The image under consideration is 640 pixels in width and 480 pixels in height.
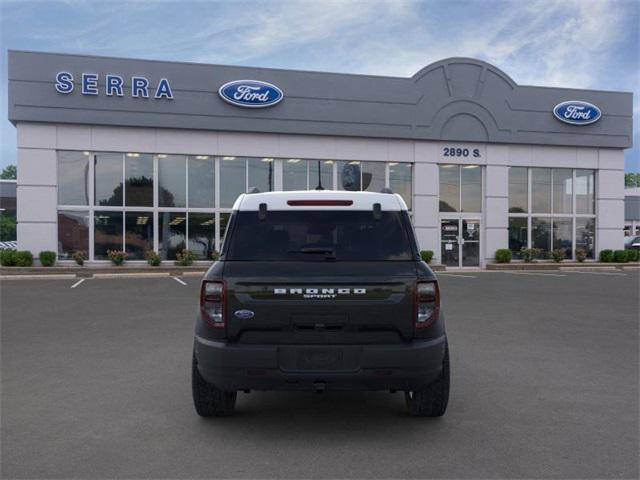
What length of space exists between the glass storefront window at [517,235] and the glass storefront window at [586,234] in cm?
315

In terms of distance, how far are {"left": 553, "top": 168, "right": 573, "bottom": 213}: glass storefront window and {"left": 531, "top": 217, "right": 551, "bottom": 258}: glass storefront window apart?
0.93m

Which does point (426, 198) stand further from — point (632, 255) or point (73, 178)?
point (73, 178)

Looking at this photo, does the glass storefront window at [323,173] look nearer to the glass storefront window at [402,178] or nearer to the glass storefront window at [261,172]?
the glass storefront window at [261,172]

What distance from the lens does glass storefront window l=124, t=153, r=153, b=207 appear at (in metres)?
22.3

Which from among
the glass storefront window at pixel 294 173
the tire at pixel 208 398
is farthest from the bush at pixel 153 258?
the tire at pixel 208 398

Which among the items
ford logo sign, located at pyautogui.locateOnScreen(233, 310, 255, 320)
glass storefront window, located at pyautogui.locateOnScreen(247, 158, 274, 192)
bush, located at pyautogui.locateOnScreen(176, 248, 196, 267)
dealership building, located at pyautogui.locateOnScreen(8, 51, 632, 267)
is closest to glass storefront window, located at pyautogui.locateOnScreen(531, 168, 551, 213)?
dealership building, located at pyautogui.locateOnScreen(8, 51, 632, 267)

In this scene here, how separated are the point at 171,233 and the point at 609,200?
70.8ft

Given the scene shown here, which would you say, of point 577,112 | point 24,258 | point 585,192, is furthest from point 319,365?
point 585,192

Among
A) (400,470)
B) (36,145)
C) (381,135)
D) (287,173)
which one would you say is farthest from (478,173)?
(400,470)

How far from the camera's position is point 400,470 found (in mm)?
3676

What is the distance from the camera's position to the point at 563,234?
2706 centimetres

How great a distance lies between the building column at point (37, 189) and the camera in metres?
Result: 21.3

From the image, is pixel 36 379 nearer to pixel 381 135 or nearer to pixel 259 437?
pixel 259 437

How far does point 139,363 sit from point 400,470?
4184 millimetres
